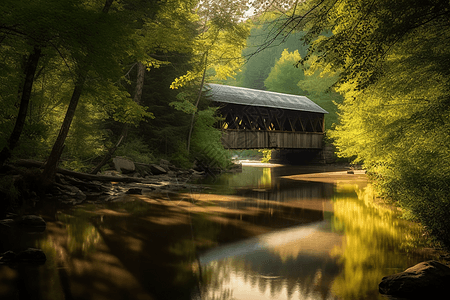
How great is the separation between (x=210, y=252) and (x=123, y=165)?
964cm

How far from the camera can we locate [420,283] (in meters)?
3.72

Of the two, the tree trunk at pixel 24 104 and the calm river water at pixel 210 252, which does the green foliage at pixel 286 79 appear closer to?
the calm river water at pixel 210 252

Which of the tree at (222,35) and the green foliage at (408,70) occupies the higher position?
the tree at (222,35)

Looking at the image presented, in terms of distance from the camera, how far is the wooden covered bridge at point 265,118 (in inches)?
898

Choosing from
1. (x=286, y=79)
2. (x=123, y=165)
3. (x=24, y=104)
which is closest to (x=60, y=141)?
(x=24, y=104)

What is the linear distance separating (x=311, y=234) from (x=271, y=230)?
73 cm

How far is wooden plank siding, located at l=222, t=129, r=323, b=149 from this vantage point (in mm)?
22766

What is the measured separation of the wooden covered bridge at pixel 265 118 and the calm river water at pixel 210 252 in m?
14.0

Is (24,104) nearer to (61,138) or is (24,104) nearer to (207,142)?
(61,138)

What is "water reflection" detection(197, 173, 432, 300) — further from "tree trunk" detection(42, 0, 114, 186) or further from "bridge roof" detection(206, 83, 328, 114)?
"bridge roof" detection(206, 83, 328, 114)

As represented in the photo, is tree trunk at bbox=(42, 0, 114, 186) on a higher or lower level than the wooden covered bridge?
lower

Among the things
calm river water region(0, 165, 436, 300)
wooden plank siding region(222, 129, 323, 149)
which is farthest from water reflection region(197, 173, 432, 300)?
wooden plank siding region(222, 129, 323, 149)

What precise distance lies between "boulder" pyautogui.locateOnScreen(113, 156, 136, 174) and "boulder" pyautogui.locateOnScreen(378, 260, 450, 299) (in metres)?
11.5

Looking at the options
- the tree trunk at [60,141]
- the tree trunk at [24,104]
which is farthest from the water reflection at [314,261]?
the tree trunk at [60,141]
